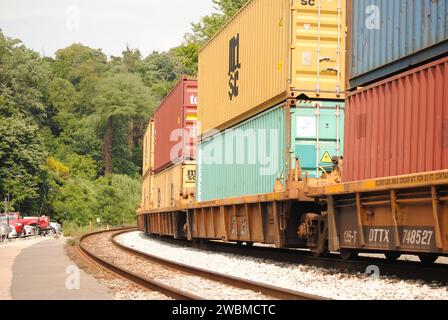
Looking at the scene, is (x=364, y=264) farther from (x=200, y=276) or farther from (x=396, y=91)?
(x=396, y=91)

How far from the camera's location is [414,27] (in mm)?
10414

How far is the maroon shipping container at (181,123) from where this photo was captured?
24.2m

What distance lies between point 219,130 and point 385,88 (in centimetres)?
905

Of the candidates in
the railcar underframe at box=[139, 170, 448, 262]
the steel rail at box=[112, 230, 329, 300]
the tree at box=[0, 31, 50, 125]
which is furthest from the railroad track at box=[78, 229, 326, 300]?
the tree at box=[0, 31, 50, 125]

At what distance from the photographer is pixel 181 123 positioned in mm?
24500

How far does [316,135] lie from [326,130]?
0.25 m

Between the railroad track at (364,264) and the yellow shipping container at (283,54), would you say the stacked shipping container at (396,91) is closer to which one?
the railroad track at (364,264)

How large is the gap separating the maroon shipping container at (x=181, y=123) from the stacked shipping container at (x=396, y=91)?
1195 cm

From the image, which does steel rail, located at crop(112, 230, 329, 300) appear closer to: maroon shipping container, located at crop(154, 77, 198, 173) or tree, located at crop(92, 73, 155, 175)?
maroon shipping container, located at crop(154, 77, 198, 173)

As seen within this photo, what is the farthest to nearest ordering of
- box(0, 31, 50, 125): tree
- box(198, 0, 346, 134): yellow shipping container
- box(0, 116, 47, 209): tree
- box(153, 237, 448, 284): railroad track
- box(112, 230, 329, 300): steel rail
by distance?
box(0, 31, 50, 125): tree
box(0, 116, 47, 209): tree
box(198, 0, 346, 134): yellow shipping container
box(153, 237, 448, 284): railroad track
box(112, 230, 329, 300): steel rail

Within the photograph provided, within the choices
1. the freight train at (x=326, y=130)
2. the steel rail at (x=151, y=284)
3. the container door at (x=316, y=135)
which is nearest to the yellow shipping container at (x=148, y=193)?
the freight train at (x=326, y=130)

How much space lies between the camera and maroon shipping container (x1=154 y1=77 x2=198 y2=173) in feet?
79.4

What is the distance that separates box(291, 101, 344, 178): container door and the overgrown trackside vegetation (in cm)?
3987
